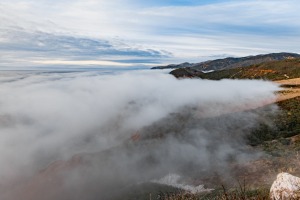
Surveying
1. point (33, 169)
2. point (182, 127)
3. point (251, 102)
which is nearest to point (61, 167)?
point (33, 169)

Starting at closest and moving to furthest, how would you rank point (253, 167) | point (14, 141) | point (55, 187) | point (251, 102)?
point (253, 167)
point (55, 187)
point (251, 102)
point (14, 141)

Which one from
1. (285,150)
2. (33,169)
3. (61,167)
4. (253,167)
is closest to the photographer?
(253,167)

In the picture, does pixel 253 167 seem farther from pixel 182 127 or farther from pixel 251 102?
pixel 251 102

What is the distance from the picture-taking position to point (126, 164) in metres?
76.2

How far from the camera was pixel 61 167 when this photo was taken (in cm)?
8744

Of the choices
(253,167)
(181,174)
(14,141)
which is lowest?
(14,141)

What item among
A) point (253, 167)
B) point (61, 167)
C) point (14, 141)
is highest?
point (253, 167)

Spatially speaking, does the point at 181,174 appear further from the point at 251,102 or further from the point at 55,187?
the point at 251,102

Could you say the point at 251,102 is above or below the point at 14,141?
above

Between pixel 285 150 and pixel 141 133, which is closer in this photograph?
pixel 285 150

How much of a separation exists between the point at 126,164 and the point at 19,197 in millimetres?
23539

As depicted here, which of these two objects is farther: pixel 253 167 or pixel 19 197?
pixel 19 197

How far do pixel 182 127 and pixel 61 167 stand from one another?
35016 millimetres

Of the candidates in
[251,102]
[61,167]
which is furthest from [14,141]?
[251,102]
